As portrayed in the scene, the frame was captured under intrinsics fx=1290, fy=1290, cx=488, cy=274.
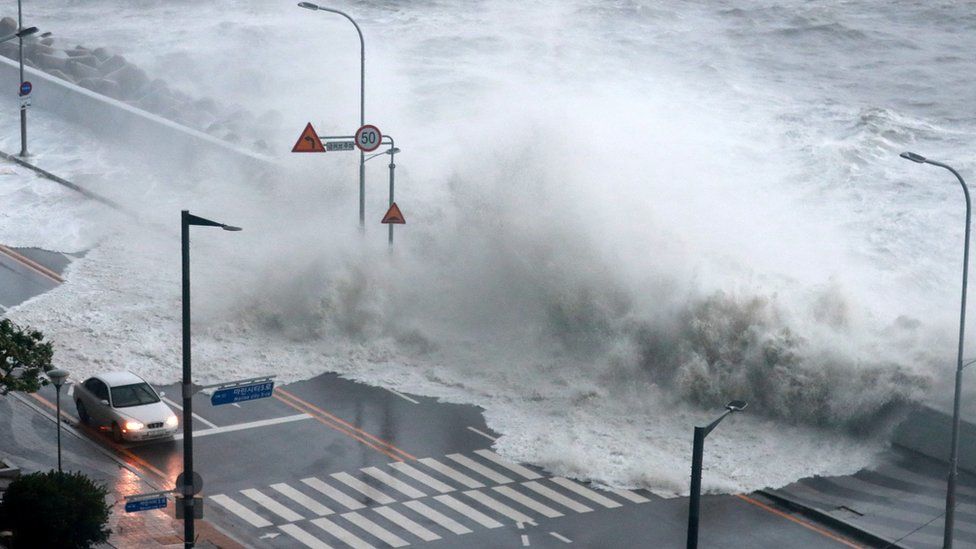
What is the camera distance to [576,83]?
70.4m

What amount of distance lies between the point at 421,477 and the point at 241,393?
5.63 meters

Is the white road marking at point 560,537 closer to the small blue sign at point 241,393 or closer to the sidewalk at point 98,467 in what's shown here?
the sidewalk at point 98,467

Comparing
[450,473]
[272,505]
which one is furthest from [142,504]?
[450,473]

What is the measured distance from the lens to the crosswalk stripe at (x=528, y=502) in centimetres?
2370

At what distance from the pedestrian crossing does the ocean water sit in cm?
111

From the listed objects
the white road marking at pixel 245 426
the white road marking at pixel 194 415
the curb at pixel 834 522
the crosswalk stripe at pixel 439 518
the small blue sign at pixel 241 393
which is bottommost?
the white road marking at pixel 194 415

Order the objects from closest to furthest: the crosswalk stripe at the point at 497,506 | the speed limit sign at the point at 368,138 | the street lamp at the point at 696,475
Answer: the street lamp at the point at 696,475 → the crosswalk stripe at the point at 497,506 → the speed limit sign at the point at 368,138

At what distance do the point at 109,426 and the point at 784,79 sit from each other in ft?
173

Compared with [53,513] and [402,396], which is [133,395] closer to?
[402,396]

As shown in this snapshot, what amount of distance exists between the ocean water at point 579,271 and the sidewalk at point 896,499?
775mm

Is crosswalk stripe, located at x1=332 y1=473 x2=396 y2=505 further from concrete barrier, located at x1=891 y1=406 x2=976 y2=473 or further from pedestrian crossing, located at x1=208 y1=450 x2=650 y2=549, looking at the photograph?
concrete barrier, located at x1=891 y1=406 x2=976 y2=473

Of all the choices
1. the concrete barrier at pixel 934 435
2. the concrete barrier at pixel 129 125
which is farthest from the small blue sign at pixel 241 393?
the concrete barrier at pixel 129 125

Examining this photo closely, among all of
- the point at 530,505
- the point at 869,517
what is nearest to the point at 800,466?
the point at 869,517

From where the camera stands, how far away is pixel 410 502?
78.8 feet
